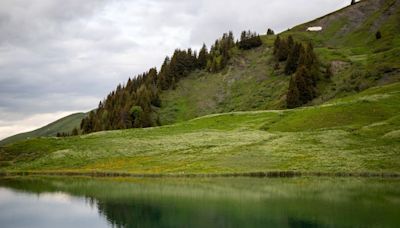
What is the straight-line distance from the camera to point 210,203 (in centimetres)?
4244

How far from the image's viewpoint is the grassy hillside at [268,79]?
135250mm

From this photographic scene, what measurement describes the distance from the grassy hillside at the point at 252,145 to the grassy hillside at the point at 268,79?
19181 millimetres

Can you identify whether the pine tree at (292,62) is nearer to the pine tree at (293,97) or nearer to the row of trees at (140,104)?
the pine tree at (293,97)

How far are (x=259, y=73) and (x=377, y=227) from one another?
14895 cm

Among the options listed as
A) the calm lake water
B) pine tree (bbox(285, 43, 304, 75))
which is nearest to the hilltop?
pine tree (bbox(285, 43, 304, 75))

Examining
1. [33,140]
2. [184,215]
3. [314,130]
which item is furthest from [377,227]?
[33,140]

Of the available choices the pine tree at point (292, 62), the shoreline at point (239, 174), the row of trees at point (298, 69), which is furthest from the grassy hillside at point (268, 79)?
the shoreline at point (239, 174)

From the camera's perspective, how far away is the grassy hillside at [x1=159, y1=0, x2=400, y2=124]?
135250 millimetres

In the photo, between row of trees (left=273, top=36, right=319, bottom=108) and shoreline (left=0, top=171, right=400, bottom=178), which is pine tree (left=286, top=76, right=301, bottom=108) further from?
shoreline (left=0, top=171, right=400, bottom=178)

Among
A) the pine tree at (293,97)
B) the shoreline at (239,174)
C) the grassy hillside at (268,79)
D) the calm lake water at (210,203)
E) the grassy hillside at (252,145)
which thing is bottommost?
the calm lake water at (210,203)

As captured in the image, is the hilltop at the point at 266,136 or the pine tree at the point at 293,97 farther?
the pine tree at the point at 293,97

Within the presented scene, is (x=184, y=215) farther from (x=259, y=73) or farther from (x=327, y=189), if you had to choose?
(x=259, y=73)

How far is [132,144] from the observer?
99.4 meters

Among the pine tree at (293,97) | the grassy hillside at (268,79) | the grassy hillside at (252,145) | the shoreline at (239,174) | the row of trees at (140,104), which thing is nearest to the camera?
the shoreline at (239,174)
